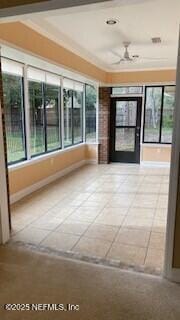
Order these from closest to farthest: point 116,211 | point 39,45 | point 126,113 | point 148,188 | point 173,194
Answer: point 173,194 < point 116,211 < point 39,45 < point 148,188 < point 126,113

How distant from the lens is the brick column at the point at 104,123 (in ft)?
24.7

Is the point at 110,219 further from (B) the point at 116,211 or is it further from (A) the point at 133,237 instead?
(A) the point at 133,237

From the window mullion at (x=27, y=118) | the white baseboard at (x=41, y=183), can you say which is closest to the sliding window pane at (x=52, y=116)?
the white baseboard at (x=41, y=183)

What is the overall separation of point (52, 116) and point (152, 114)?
298 cm

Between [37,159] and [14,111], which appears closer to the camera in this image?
[14,111]

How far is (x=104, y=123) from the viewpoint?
765 centimetres

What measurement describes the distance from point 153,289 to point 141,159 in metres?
5.61

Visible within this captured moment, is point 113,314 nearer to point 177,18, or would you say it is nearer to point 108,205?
point 108,205

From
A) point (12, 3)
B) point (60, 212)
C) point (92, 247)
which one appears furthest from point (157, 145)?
point (12, 3)

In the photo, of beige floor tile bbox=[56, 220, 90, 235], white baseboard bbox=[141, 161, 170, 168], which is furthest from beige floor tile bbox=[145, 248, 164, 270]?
white baseboard bbox=[141, 161, 170, 168]

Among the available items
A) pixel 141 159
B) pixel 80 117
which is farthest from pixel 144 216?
pixel 80 117

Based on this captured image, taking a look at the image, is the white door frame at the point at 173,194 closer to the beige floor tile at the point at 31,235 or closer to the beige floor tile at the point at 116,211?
the beige floor tile at the point at 31,235

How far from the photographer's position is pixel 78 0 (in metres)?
2.05

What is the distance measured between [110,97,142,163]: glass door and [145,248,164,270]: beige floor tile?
5059mm
